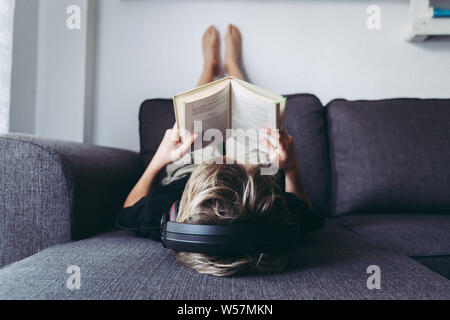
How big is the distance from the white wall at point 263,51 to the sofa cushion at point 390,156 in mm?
370

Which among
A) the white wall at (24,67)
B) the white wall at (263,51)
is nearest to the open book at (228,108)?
the white wall at (263,51)

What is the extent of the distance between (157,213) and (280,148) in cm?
36

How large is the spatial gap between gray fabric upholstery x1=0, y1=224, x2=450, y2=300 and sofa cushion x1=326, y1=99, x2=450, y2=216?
472 mm

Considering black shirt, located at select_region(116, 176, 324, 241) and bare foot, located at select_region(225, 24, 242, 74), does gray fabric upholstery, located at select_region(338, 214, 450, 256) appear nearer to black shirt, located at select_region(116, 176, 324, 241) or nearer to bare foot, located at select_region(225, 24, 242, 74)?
black shirt, located at select_region(116, 176, 324, 241)

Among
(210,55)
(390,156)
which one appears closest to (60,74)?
(210,55)

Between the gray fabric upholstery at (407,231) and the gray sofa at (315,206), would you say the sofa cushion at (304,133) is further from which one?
the gray fabric upholstery at (407,231)

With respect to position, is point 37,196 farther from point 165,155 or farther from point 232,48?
point 232,48

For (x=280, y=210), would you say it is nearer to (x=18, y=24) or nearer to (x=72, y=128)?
(x=72, y=128)

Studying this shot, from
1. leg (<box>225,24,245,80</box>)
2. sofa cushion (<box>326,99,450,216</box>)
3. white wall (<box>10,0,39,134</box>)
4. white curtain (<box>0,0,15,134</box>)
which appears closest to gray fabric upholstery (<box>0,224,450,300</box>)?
sofa cushion (<box>326,99,450,216</box>)

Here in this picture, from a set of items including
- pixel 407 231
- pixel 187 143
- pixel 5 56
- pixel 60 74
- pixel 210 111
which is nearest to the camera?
pixel 210 111

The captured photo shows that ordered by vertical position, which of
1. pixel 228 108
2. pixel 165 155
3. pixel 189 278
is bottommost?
pixel 189 278

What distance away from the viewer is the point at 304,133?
4.16 ft

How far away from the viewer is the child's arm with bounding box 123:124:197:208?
0.85 meters
